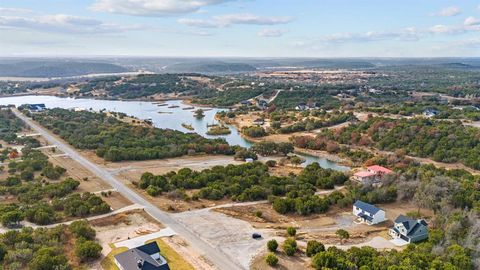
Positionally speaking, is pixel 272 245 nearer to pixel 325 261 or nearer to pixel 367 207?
pixel 325 261

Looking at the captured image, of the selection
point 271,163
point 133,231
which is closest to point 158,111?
point 271,163

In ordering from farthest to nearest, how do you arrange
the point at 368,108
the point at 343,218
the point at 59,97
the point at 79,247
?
the point at 59,97
the point at 368,108
the point at 343,218
the point at 79,247

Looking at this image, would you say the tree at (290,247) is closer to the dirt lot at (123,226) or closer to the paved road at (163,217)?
the paved road at (163,217)

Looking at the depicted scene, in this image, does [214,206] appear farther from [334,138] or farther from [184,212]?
[334,138]

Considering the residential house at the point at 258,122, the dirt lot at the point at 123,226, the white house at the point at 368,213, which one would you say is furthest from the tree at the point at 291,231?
the residential house at the point at 258,122

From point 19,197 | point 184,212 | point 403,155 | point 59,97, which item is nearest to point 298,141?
point 403,155

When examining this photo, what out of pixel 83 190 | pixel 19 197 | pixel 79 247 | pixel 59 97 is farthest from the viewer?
pixel 59 97
